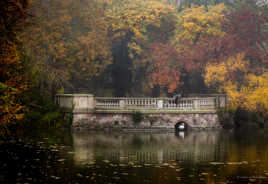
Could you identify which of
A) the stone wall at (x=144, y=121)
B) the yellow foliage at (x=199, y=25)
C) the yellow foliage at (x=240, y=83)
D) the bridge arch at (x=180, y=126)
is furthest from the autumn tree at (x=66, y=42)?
the yellow foliage at (x=240, y=83)

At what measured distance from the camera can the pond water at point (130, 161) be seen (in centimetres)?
1191

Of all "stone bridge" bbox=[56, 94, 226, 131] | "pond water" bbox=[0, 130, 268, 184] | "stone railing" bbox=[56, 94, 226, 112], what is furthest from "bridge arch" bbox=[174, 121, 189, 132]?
"pond water" bbox=[0, 130, 268, 184]

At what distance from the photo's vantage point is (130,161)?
15.0 m

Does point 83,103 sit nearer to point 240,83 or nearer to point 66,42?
point 66,42

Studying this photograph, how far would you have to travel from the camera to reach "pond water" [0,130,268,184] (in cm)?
1191

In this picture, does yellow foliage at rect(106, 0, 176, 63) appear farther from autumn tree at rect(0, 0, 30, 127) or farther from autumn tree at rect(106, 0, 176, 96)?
autumn tree at rect(0, 0, 30, 127)

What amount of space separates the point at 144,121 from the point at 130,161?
13944 millimetres

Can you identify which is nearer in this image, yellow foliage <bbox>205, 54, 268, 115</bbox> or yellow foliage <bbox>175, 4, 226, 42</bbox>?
yellow foliage <bbox>205, 54, 268, 115</bbox>

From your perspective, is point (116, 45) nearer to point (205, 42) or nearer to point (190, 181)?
point (205, 42)

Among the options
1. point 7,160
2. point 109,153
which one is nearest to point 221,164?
point 109,153

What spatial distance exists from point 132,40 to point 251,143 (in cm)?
2162

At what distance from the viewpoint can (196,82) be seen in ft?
133

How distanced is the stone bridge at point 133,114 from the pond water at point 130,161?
20.3ft

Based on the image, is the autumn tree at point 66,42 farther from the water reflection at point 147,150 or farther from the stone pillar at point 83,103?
the water reflection at point 147,150
